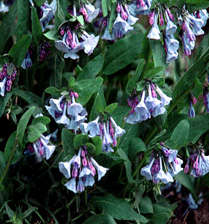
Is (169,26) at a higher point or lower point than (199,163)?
higher

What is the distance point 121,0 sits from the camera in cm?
139

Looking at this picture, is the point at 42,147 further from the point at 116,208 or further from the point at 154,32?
the point at 154,32

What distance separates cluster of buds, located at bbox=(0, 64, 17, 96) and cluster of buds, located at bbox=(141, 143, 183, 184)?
54cm

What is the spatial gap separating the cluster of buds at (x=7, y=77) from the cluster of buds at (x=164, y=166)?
54cm

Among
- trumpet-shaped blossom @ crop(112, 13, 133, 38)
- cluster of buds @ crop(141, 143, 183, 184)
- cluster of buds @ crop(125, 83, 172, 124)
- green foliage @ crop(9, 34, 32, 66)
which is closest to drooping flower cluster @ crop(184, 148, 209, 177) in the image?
cluster of buds @ crop(141, 143, 183, 184)

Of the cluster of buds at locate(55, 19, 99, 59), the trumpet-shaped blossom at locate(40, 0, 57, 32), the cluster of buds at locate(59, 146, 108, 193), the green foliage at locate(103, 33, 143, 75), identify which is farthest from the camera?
the green foliage at locate(103, 33, 143, 75)

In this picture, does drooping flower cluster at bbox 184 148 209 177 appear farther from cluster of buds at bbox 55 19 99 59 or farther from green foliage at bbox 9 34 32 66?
green foliage at bbox 9 34 32 66

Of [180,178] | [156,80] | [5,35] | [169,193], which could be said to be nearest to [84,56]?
[5,35]

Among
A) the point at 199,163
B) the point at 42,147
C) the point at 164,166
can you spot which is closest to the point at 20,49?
the point at 42,147

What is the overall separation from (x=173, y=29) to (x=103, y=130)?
42 cm

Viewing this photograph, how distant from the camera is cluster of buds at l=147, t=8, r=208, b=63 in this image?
4.40ft

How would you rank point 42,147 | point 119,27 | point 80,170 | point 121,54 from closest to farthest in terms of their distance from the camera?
point 80,170
point 42,147
point 119,27
point 121,54

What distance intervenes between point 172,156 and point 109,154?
27cm

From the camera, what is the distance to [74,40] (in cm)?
130
